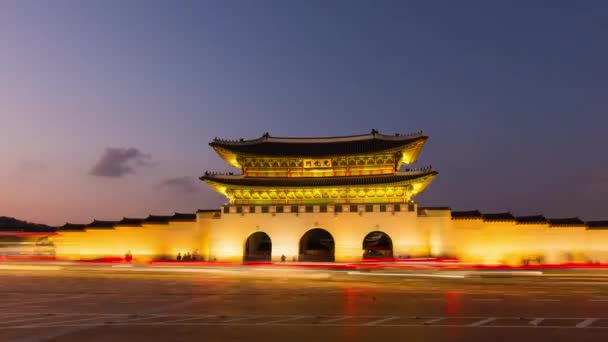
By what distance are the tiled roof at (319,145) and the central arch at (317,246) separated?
7556mm

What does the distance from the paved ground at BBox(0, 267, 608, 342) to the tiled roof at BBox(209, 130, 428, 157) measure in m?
19.3

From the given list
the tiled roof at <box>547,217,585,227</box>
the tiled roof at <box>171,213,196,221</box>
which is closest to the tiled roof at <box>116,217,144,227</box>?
the tiled roof at <box>171,213,196,221</box>

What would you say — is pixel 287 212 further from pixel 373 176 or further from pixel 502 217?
pixel 502 217

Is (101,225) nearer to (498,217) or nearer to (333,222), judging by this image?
(333,222)

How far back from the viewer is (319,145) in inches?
1483

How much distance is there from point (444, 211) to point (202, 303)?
23678 mm

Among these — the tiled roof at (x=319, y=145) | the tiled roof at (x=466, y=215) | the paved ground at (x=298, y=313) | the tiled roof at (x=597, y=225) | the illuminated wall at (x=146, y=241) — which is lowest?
the paved ground at (x=298, y=313)

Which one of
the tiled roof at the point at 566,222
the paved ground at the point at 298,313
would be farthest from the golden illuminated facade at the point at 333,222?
the paved ground at the point at 298,313

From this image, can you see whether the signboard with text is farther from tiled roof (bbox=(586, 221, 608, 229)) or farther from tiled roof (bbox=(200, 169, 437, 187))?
tiled roof (bbox=(586, 221, 608, 229))

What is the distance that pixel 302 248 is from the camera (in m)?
35.0

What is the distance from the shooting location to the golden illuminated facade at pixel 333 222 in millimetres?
29875

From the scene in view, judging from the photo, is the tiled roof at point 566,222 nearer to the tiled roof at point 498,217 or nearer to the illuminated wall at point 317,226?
the tiled roof at point 498,217

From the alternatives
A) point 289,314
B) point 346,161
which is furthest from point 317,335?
point 346,161

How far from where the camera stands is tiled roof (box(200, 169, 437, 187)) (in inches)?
1287
